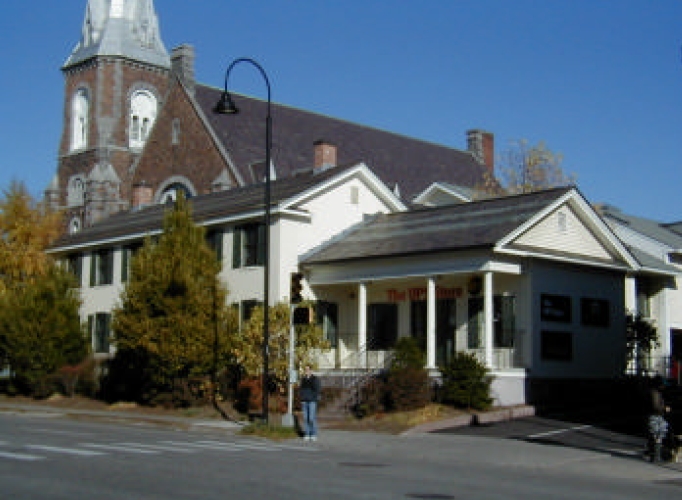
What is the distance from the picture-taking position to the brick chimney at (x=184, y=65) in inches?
2255

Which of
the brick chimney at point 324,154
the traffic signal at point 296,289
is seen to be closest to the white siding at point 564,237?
the traffic signal at point 296,289

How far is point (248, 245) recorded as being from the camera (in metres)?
34.5

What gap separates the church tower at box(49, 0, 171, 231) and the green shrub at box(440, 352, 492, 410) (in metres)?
45.1

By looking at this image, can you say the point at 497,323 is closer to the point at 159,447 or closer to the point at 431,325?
the point at 431,325

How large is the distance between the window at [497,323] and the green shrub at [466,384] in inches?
118

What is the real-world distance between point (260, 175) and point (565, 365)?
85.0 feet

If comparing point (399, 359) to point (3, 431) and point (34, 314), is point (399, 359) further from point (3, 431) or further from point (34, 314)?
point (34, 314)

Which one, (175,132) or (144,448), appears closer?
(144,448)

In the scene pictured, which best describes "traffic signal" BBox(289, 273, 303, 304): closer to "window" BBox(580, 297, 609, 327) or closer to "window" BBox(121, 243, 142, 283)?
"window" BBox(580, 297, 609, 327)

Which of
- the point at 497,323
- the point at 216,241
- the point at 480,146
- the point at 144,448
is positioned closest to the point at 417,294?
the point at 497,323

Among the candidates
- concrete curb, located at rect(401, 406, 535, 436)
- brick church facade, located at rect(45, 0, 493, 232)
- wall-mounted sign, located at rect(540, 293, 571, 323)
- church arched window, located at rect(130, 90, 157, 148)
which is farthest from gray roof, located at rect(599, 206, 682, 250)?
church arched window, located at rect(130, 90, 157, 148)

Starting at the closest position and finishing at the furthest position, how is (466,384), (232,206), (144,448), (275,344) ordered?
(144,448) < (466,384) < (275,344) < (232,206)

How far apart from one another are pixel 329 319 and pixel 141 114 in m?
42.8

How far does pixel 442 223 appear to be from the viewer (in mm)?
30984
